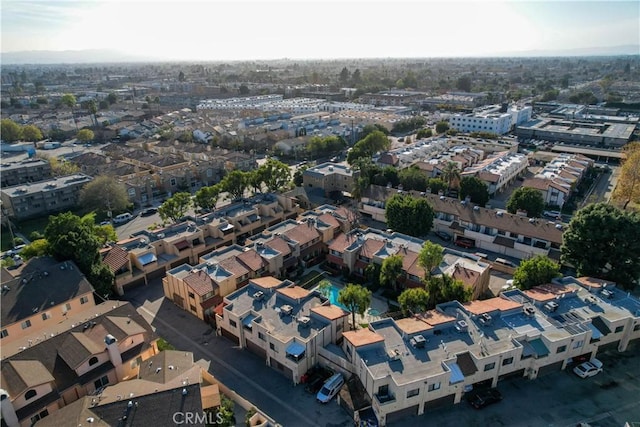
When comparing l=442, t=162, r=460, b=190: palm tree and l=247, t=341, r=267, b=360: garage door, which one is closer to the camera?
l=247, t=341, r=267, b=360: garage door

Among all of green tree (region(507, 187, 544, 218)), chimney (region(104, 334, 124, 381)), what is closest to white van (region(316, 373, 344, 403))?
chimney (region(104, 334, 124, 381))

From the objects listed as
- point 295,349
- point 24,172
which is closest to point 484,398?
point 295,349

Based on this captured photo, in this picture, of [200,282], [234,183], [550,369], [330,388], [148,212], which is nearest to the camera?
[330,388]

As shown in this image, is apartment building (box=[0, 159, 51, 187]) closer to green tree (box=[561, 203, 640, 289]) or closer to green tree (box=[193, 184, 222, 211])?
green tree (box=[193, 184, 222, 211])

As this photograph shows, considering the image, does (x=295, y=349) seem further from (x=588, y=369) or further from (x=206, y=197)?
(x=206, y=197)

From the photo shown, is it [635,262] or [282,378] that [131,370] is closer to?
[282,378]

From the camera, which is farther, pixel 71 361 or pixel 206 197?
pixel 206 197
